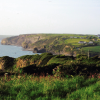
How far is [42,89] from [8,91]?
1.63 m

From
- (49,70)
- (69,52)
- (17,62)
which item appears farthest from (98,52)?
(49,70)

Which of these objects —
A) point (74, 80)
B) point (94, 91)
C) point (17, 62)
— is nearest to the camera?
point (94, 91)

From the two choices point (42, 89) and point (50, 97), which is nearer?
point (50, 97)

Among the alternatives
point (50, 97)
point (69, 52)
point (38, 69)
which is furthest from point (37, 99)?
point (69, 52)

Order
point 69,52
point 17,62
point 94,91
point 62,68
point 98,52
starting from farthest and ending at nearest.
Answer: point 69,52, point 98,52, point 17,62, point 62,68, point 94,91

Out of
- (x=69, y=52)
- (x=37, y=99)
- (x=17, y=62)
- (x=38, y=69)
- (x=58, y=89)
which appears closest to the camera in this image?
(x=37, y=99)

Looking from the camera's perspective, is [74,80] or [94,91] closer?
[94,91]

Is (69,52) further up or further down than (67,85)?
further down

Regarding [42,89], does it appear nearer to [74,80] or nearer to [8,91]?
[8,91]

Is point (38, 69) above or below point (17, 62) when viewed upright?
above

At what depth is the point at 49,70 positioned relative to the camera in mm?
13398

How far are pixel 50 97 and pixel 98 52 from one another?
6215 inches

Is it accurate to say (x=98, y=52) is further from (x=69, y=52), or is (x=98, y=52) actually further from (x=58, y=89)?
(x=58, y=89)

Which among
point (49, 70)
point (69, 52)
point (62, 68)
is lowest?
point (69, 52)
